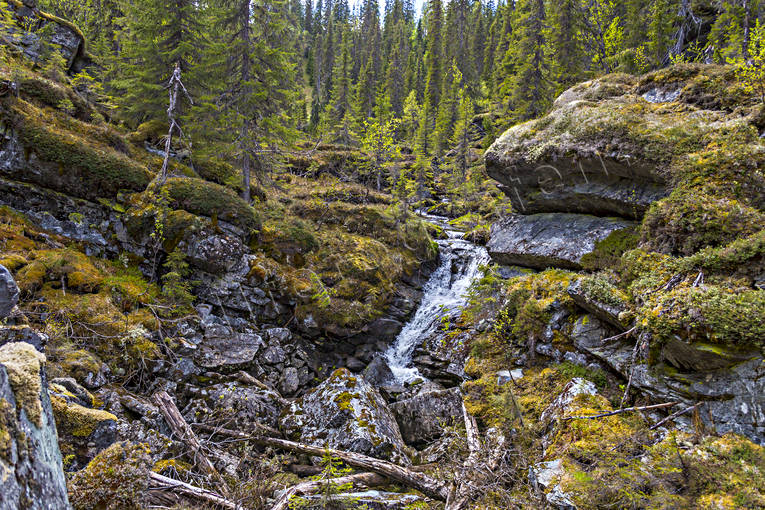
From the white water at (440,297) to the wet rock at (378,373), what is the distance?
345 millimetres

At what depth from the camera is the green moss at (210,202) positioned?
10703 mm

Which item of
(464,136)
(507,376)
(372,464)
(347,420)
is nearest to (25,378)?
(372,464)

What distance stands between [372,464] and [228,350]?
494 centimetres

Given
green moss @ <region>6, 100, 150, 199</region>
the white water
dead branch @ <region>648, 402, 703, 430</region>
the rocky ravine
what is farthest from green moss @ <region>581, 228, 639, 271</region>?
green moss @ <region>6, 100, 150, 199</region>

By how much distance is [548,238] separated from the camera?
1150 centimetres

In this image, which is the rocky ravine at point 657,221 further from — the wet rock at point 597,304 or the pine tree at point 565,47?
the pine tree at point 565,47

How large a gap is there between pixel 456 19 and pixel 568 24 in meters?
35.3

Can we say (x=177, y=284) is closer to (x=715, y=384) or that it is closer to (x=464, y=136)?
(x=715, y=384)

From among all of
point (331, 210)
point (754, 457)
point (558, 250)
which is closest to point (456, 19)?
point (331, 210)

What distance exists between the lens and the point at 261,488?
16.8ft

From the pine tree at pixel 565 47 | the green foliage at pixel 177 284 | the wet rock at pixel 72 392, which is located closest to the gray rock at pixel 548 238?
the green foliage at pixel 177 284

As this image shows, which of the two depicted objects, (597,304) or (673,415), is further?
(597,304)

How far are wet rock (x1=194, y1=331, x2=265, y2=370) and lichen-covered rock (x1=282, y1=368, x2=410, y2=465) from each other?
7.09ft

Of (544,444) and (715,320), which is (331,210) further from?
(715,320)
